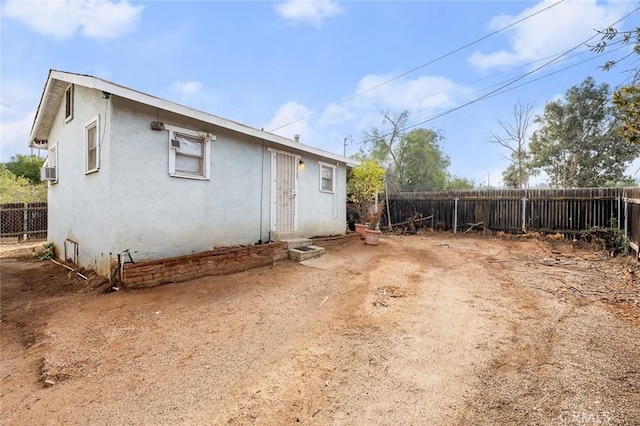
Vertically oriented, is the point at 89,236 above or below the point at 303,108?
below

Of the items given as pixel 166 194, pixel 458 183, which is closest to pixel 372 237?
pixel 166 194

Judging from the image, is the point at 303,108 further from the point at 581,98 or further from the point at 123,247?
the point at 123,247

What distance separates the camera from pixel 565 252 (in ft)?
28.2

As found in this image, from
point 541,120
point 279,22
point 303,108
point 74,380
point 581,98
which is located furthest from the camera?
point 303,108

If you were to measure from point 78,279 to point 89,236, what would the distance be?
0.84 meters

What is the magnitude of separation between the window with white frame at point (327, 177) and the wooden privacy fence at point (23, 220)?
11595 millimetres

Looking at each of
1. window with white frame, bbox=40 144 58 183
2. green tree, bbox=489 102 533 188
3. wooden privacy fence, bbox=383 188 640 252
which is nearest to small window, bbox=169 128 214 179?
window with white frame, bbox=40 144 58 183

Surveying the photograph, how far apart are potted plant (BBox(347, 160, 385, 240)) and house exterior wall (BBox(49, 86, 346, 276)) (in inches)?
157

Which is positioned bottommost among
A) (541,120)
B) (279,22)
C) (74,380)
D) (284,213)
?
(74,380)

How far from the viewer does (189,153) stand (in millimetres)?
6035

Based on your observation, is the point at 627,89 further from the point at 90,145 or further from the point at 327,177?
the point at 90,145

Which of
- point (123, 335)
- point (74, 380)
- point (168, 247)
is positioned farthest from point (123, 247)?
point (74, 380)

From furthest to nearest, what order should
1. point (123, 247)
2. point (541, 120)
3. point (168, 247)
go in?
point (541, 120)
point (168, 247)
point (123, 247)

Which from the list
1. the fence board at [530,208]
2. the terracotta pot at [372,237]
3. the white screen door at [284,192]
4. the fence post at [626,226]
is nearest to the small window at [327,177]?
the white screen door at [284,192]
